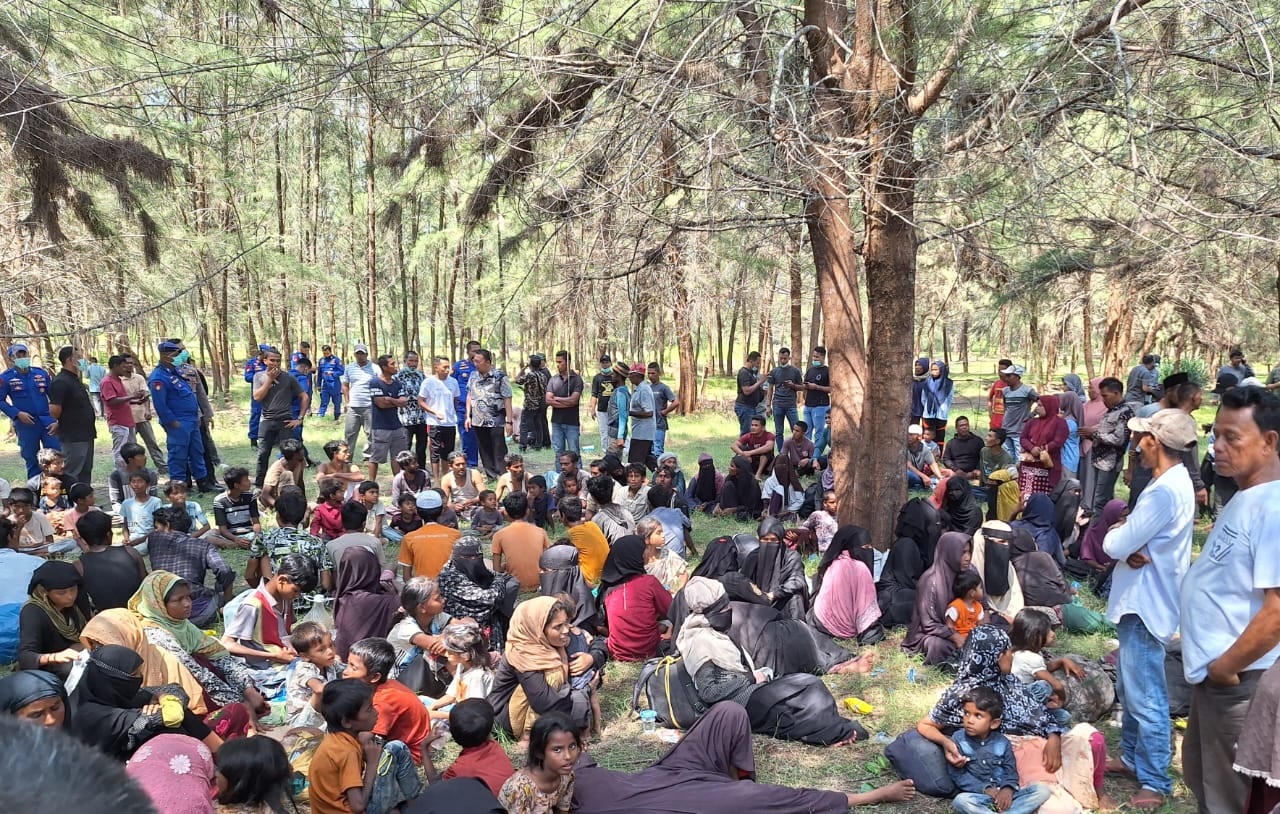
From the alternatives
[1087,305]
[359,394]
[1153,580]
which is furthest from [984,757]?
[1087,305]

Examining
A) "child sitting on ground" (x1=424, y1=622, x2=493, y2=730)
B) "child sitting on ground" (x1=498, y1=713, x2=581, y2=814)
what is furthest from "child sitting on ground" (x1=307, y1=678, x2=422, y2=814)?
"child sitting on ground" (x1=424, y1=622, x2=493, y2=730)

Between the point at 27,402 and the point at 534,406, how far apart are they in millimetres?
5949

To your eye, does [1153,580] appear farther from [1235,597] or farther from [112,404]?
[112,404]

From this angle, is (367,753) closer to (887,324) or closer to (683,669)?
(683,669)

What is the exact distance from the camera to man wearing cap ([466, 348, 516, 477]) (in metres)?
10.2

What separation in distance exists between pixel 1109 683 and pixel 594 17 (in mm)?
5759

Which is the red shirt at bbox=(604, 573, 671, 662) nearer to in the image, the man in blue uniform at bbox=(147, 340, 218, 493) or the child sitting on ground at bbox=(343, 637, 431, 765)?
the child sitting on ground at bbox=(343, 637, 431, 765)

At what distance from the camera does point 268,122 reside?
16.0ft

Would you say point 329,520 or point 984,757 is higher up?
point 329,520

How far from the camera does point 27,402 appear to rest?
29.6ft

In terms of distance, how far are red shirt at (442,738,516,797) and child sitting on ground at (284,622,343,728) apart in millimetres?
991

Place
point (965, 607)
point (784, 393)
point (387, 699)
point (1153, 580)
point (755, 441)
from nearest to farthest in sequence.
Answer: point (1153, 580) → point (387, 699) → point (965, 607) → point (755, 441) → point (784, 393)

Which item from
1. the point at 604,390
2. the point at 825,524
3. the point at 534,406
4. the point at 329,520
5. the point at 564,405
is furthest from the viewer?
the point at 534,406

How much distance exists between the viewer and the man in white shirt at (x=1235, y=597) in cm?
Result: 260
